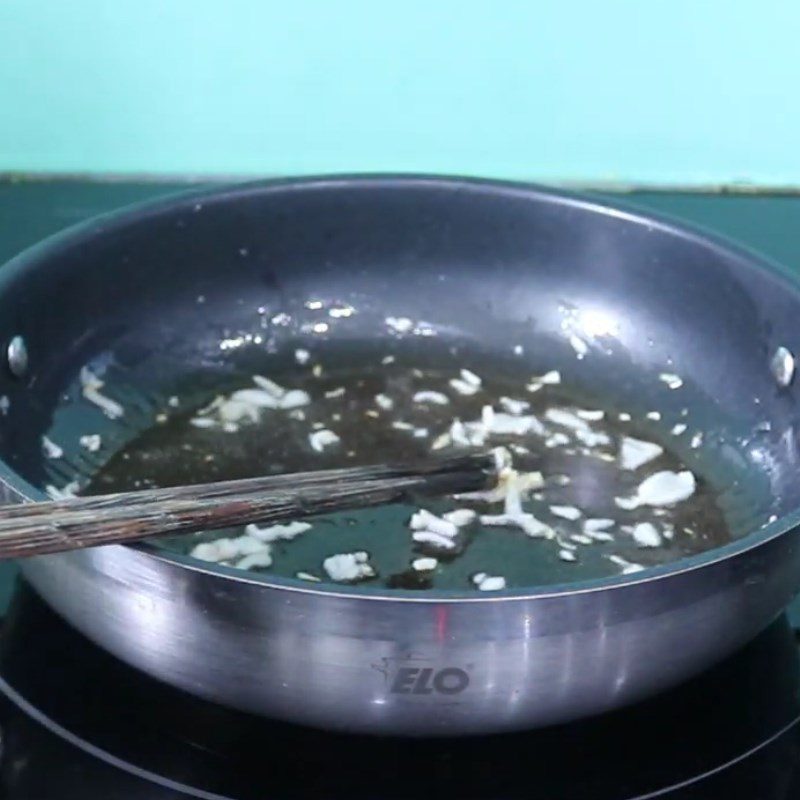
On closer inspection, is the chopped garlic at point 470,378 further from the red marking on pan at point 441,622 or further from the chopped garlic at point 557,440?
the red marking on pan at point 441,622

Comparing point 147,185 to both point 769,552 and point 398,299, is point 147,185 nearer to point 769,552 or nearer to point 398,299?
point 398,299

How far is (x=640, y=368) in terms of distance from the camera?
88cm

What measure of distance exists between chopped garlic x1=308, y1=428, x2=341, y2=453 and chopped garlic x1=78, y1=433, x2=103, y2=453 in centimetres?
12

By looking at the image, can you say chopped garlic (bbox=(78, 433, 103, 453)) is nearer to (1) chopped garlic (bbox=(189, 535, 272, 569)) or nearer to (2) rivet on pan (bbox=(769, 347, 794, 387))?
(1) chopped garlic (bbox=(189, 535, 272, 569))

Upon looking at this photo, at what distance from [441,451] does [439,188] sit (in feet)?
0.62

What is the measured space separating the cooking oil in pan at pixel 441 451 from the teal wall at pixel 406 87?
0.22 metres

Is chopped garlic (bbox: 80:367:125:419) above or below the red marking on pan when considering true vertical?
above

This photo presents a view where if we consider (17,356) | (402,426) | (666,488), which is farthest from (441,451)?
(17,356)

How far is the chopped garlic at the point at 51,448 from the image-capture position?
76cm

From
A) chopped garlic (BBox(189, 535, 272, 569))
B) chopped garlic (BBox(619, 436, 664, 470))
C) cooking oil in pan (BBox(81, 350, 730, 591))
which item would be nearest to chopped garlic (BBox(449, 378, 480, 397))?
cooking oil in pan (BBox(81, 350, 730, 591))

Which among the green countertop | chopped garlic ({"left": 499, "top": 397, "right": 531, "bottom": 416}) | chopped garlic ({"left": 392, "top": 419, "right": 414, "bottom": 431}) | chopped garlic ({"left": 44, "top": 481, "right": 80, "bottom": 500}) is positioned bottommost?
chopped garlic ({"left": 44, "top": 481, "right": 80, "bottom": 500})

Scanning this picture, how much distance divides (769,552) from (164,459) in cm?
38

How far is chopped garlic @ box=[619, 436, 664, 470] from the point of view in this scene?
802 millimetres

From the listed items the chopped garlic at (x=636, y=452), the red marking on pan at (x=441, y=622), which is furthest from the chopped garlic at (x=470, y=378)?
the red marking on pan at (x=441, y=622)
